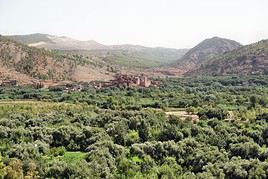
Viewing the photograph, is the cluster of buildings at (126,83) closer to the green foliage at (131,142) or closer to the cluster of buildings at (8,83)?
the cluster of buildings at (8,83)

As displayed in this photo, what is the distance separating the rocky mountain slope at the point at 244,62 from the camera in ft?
509

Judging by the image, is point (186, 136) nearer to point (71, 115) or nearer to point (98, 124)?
point (98, 124)

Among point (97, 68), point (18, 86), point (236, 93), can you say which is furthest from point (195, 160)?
point (97, 68)

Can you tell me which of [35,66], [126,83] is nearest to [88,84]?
[126,83]

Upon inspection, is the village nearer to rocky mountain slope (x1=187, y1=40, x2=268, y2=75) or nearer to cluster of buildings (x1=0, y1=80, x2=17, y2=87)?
cluster of buildings (x1=0, y1=80, x2=17, y2=87)

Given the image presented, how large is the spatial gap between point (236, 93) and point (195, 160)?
59983 mm

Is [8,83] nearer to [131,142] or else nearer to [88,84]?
[88,84]

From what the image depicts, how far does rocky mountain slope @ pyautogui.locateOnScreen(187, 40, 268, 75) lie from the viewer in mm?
155250

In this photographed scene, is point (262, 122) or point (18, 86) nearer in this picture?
point (262, 122)

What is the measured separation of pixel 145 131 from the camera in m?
59.3

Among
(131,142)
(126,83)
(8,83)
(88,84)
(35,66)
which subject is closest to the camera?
(131,142)

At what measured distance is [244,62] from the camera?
164250 millimetres

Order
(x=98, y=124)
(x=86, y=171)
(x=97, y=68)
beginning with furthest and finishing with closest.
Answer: (x=97, y=68)
(x=98, y=124)
(x=86, y=171)

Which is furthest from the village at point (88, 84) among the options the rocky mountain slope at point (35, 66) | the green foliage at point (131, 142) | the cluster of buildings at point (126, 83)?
the green foliage at point (131, 142)
